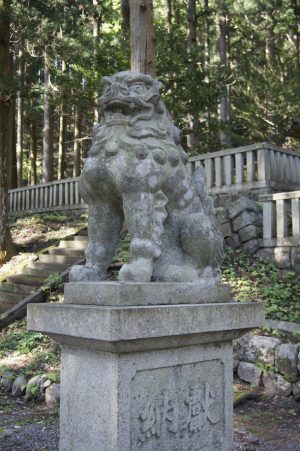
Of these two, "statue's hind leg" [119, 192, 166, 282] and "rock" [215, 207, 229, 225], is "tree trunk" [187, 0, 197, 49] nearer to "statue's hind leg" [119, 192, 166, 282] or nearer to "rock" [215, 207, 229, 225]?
"rock" [215, 207, 229, 225]

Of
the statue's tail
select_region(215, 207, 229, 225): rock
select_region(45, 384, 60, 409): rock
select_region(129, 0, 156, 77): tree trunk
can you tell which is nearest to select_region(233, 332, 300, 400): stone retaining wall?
select_region(45, 384, 60, 409): rock

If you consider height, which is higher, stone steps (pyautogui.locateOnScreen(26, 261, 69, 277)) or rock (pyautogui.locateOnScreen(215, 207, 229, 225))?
rock (pyautogui.locateOnScreen(215, 207, 229, 225))

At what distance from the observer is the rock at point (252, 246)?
9.09 m

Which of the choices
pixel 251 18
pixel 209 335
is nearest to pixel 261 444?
pixel 209 335

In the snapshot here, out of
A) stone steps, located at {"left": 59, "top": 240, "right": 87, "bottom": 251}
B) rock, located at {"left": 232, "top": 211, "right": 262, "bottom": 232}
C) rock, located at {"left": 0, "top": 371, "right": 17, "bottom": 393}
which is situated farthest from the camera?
stone steps, located at {"left": 59, "top": 240, "right": 87, "bottom": 251}

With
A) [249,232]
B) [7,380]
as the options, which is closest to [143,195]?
[7,380]

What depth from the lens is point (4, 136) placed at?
11.1 metres

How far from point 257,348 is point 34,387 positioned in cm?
283

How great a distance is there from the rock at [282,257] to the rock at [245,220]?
791mm

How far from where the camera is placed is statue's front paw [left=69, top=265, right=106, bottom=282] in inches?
126

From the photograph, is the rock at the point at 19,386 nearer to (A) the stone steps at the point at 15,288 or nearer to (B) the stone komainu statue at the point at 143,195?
(A) the stone steps at the point at 15,288

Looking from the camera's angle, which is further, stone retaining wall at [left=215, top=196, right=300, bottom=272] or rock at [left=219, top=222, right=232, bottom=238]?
rock at [left=219, top=222, right=232, bottom=238]

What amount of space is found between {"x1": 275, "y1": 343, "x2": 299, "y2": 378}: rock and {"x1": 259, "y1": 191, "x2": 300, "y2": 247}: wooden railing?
112 inches

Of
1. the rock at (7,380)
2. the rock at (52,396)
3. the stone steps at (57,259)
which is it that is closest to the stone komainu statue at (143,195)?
the rock at (52,396)
